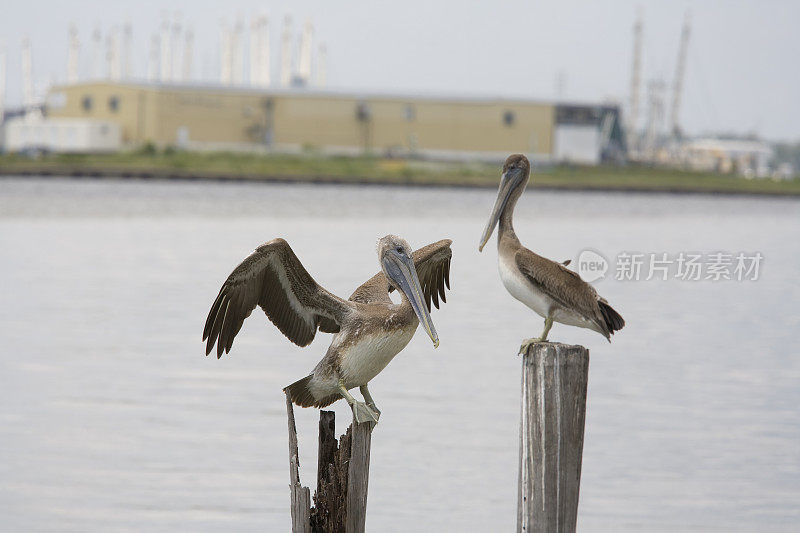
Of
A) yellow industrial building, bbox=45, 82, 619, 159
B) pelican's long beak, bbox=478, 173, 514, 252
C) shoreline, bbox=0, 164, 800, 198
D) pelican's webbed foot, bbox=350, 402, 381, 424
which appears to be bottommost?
shoreline, bbox=0, 164, 800, 198

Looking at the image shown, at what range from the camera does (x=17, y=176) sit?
5462 cm

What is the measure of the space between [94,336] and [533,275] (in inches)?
385

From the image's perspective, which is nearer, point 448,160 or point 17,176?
point 17,176

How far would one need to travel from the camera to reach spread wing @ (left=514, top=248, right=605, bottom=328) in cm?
483

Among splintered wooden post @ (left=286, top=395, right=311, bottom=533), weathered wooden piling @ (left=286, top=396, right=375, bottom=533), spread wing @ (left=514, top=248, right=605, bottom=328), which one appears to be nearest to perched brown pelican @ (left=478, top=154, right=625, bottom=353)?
spread wing @ (left=514, top=248, right=605, bottom=328)

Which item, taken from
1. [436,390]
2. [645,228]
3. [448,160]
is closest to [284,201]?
[645,228]

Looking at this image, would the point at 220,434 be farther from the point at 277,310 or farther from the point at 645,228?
the point at 645,228

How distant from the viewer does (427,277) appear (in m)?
5.70

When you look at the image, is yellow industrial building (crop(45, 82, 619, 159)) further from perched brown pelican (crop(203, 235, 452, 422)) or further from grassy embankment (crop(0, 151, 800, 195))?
perched brown pelican (crop(203, 235, 452, 422))

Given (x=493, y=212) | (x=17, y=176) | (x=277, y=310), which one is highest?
(x=493, y=212)

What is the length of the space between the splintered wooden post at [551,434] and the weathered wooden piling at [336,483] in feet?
2.14

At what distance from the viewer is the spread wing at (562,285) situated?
15.8 ft

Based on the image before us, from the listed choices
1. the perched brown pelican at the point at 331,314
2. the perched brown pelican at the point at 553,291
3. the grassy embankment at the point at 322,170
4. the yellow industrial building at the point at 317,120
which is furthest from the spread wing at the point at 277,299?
the yellow industrial building at the point at 317,120

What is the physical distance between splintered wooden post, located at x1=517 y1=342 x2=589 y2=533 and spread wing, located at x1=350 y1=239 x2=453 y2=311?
87 cm
